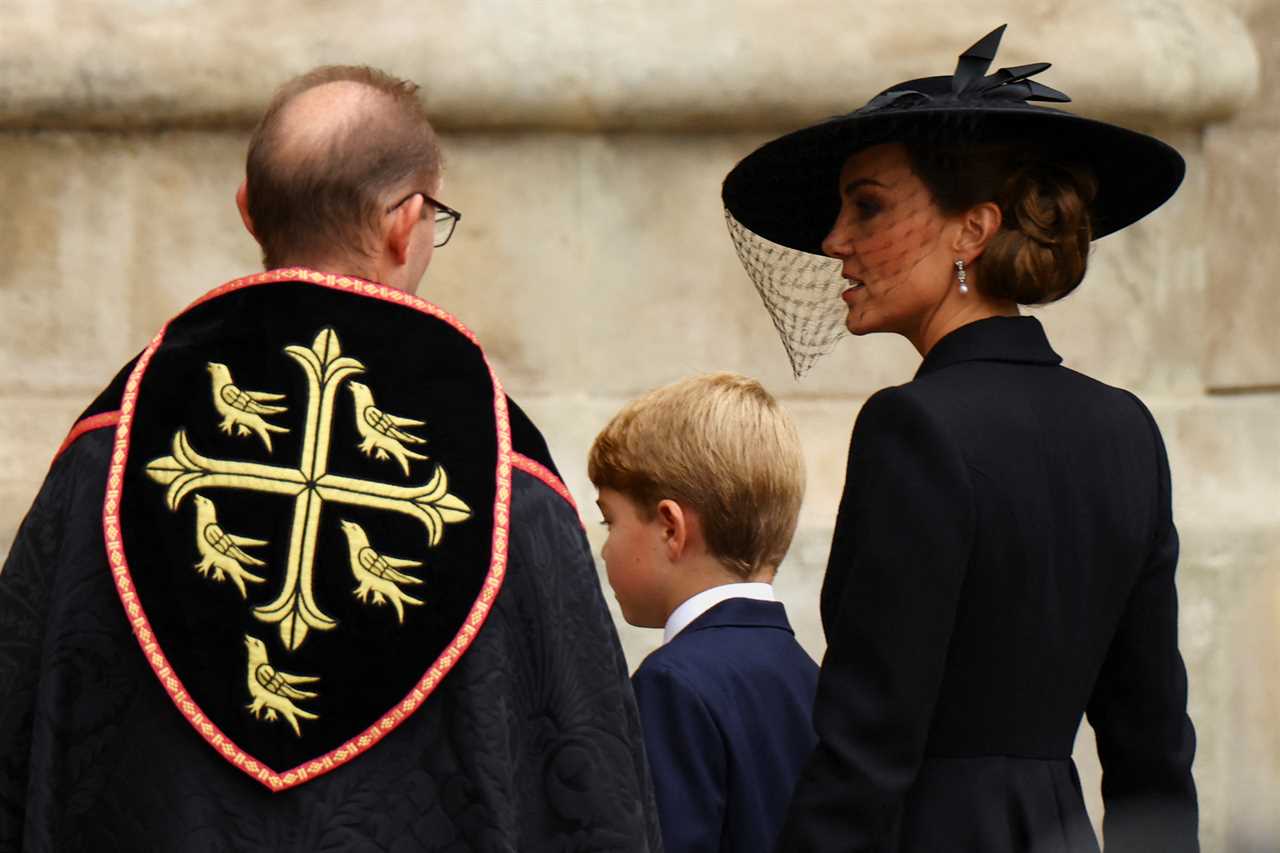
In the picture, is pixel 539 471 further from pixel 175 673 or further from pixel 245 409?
pixel 175 673

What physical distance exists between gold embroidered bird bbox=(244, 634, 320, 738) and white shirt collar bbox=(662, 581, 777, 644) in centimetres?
87

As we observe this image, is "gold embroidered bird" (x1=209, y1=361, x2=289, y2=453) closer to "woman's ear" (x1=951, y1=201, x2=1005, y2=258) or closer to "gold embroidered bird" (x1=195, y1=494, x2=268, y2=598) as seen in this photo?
"gold embroidered bird" (x1=195, y1=494, x2=268, y2=598)

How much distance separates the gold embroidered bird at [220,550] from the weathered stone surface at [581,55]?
2.54 metres

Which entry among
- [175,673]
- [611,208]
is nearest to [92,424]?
[175,673]

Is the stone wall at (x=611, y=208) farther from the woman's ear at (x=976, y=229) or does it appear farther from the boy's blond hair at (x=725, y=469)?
the woman's ear at (x=976, y=229)

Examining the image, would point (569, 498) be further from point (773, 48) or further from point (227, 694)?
point (773, 48)

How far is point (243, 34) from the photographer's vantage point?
184 inches

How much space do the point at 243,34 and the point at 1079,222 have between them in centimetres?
259

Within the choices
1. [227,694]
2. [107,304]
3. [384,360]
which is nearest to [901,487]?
[384,360]

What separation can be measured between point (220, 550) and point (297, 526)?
9 cm

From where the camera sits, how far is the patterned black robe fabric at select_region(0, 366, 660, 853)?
2.29 metres

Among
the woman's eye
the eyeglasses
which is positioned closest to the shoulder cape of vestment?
the eyeglasses

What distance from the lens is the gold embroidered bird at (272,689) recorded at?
7.50 feet

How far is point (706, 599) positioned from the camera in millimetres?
3062
